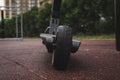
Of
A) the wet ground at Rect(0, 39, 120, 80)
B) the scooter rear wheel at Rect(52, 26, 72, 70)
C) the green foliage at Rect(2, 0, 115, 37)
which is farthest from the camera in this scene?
the green foliage at Rect(2, 0, 115, 37)

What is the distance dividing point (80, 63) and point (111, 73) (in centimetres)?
83

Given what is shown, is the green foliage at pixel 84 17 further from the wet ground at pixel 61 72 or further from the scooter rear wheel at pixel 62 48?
the scooter rear wheel at pixel 62 48

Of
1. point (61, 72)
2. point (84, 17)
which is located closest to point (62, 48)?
point (61, 72)

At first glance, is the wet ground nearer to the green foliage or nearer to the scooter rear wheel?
the scooter rear wheel

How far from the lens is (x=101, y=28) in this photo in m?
11.8

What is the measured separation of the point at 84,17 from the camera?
39.8 feet

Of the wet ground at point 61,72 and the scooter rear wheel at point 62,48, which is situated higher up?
the scooter rear wheel at point 62,48

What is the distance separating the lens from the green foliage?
1170cm

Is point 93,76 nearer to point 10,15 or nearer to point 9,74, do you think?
point 9,74

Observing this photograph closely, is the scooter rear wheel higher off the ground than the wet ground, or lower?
higher

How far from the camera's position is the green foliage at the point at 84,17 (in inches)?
460

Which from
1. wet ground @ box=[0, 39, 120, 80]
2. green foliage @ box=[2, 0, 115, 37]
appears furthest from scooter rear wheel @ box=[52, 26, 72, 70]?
green foliage @ box=[2, 0, 115, 37]

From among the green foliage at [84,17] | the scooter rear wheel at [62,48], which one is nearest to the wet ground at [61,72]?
the scooter rear wheel at [62,48]

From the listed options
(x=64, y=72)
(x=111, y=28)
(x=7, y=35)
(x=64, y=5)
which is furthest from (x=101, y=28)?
(x=64, y=72)
